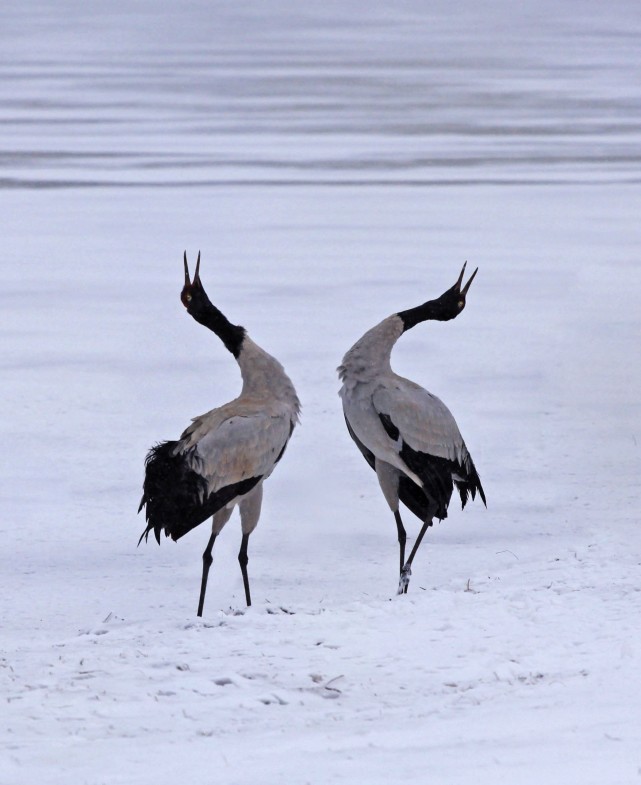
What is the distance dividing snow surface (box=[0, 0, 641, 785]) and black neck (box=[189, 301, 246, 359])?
1.08 m

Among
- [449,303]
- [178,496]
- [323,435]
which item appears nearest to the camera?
[178,496]

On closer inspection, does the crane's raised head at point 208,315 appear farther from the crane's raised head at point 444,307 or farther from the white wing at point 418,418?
the crane's raised head at point 444,307

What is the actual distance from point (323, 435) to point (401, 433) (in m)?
2.44

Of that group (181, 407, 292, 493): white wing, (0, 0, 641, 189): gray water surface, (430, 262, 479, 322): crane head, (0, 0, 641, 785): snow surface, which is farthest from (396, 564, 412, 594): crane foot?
(0, 0, 641, 189): gray water surface

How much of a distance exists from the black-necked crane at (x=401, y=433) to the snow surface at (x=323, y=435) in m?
0.36

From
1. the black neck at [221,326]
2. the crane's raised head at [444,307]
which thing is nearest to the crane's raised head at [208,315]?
the black neck at [221,326]

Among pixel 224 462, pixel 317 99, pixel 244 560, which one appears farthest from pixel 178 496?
pixel 317 99

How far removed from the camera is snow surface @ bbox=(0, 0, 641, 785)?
448 centimetres

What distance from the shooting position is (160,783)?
4.02 meters

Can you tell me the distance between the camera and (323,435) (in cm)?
934

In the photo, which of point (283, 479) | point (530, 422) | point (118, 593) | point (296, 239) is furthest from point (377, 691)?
point (296, 239)

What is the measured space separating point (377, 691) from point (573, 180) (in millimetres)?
14512

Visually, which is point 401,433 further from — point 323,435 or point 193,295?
point 323,435

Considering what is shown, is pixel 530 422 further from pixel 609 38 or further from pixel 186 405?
pixel 609 38
